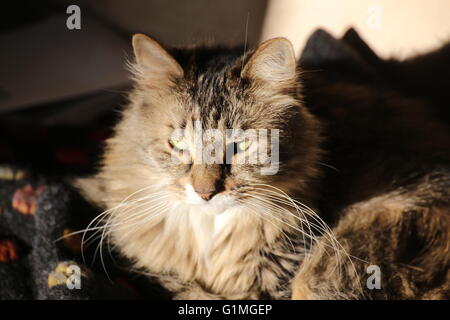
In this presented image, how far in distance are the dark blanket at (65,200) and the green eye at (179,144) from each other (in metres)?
0.41

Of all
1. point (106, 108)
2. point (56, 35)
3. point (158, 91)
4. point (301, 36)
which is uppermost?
point (56, 35)

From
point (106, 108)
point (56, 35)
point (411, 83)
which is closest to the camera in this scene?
point (411, 83)

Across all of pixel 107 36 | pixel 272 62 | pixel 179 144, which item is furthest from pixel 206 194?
pixel 107 36

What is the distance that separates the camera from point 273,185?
3.72ft

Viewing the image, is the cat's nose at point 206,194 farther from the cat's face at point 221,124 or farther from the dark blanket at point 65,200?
the dark blanket at point 65,200

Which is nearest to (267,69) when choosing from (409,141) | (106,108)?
(409,141)

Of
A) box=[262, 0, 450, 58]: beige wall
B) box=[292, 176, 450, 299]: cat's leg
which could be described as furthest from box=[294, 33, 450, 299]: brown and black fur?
box=[262, 0, 450, 58]: beige wall

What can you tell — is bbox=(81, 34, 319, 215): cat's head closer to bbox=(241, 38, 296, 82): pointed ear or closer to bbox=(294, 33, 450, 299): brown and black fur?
bbox=(241, 38, 296, 82): pointed ear

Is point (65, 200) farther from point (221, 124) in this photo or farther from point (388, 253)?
point (388, 253)

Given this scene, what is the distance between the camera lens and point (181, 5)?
7.28 feet

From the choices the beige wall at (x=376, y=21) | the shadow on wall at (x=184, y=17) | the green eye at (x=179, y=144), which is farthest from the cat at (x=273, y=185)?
the shadow on wall at (x=184, y=17)

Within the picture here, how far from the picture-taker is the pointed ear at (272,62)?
37.9 inches

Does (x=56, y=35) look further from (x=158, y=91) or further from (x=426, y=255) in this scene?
(x=426, y=255)
